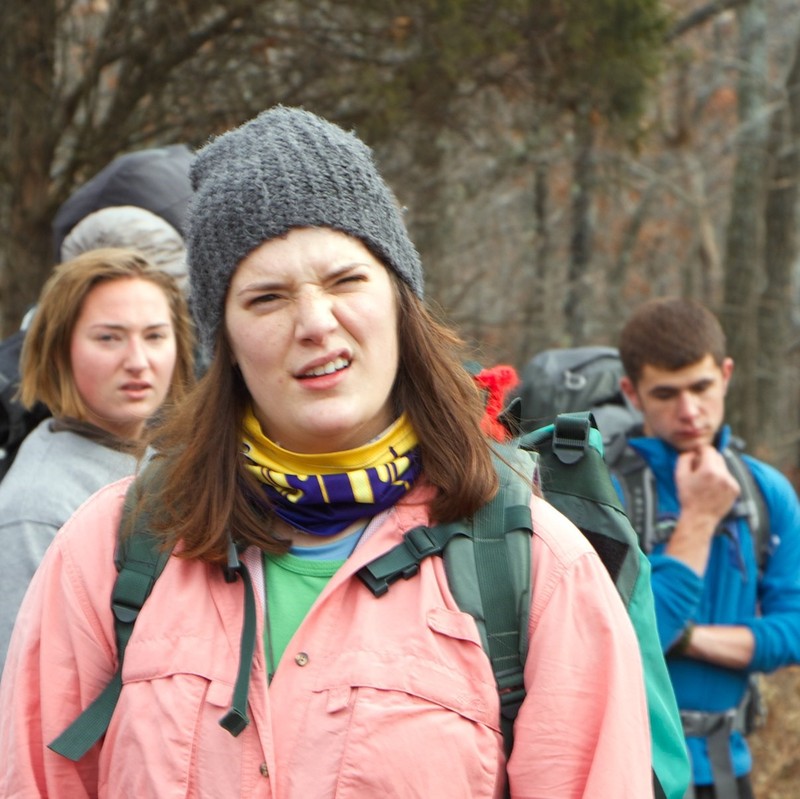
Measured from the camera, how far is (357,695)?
1868 mm

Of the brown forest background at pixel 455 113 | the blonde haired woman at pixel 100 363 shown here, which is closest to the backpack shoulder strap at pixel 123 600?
the blonde haired woman at pixel 100 363

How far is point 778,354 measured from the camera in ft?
34.0

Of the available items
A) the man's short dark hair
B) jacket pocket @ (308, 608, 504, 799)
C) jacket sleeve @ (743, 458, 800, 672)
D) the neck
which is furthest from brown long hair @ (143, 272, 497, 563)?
jacket sleeve @ (743, 458, 800, 672)

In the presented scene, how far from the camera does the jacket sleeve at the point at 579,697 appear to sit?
183cm

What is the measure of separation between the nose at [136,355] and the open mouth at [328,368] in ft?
4.16

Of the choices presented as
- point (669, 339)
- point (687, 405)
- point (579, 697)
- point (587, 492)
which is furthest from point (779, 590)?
point (579, 697)

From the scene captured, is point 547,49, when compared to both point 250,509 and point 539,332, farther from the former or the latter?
point 250,509

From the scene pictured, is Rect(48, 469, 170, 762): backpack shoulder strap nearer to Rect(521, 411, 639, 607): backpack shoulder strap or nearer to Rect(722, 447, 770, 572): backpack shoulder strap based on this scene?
Rect(521, 411, 639, 607): backpack shoulder strap

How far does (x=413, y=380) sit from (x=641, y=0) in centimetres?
528

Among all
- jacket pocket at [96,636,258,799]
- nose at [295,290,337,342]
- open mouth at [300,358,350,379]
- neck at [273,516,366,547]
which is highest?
nose at [295,290,337,342]

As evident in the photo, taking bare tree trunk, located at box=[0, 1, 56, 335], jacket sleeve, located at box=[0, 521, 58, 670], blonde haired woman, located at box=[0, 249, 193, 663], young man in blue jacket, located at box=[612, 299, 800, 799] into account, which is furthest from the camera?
bare tree trunk, located at box=[0, 1, 56, 335]

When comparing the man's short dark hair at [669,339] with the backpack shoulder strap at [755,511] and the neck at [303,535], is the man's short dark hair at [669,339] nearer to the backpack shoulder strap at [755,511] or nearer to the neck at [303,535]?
the backpack shoulder strap at [755,511]

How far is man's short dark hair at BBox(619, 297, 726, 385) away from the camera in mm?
3908

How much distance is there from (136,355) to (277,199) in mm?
1299
